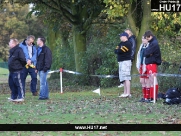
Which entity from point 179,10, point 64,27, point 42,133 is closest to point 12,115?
point 42,133

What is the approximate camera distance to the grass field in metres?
11.4

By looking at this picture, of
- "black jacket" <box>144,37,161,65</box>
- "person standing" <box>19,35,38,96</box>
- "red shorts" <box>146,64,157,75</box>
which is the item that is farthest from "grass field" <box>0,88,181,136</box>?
"person standing" <box>19,35,38,96</box>

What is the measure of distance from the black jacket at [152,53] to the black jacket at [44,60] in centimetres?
318

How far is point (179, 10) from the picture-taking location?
807 inches

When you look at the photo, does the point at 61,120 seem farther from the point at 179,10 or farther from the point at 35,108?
the point at 179,10

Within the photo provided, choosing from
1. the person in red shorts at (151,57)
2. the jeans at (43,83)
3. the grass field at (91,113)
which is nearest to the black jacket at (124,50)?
the person in red shorts at (151,57)

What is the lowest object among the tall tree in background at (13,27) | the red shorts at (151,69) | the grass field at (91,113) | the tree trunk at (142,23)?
the grass field at (91,113)

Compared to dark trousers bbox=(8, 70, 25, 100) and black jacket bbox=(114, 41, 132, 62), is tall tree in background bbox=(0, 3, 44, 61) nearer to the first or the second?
black jacket bbox=(114, 41, 132, 62)

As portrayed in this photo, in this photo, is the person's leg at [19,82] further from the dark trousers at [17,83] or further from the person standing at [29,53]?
the person standing at [29,53]

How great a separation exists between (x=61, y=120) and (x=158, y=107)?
325 cm

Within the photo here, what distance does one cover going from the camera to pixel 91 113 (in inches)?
510

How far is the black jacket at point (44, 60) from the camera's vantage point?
16703mm

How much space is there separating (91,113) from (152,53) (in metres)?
3.34

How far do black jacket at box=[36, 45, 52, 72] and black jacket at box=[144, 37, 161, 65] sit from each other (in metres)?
3.18
